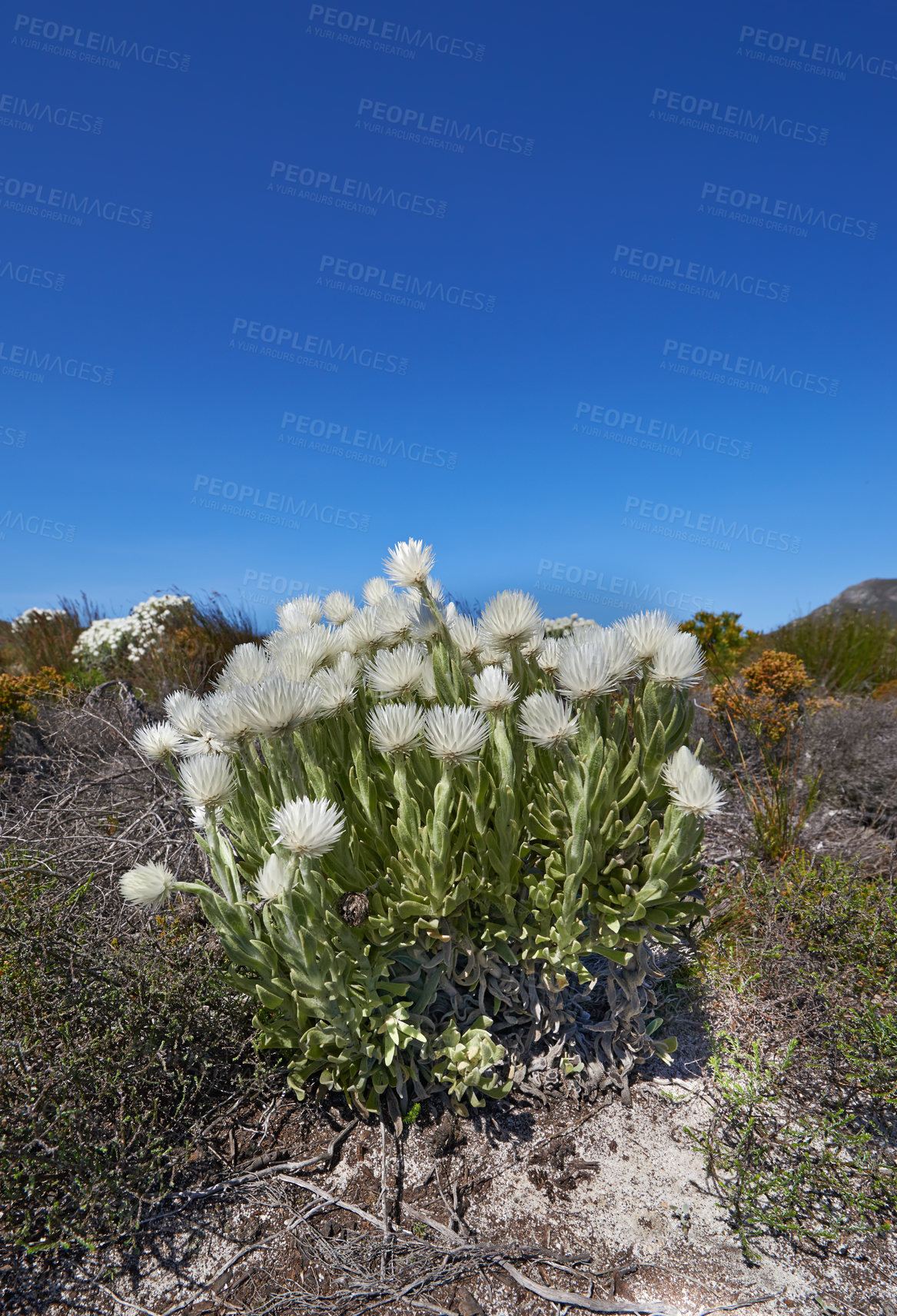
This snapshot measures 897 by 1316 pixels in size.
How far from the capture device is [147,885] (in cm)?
214

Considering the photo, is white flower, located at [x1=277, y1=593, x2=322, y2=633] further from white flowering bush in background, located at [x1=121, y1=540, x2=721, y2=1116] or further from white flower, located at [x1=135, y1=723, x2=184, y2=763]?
white flower, located at [x1=135, y1=723, x2=184, y2=763]

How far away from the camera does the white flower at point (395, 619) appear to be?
2.63 meters

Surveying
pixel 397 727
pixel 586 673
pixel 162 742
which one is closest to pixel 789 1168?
pixel 586 673

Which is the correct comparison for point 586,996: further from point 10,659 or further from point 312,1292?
point 10,659

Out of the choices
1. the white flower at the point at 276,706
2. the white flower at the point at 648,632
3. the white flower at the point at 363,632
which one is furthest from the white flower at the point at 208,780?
the white flower at the point at 648,632

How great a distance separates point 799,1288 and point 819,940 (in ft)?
5.31

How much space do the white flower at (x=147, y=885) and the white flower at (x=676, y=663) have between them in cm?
170

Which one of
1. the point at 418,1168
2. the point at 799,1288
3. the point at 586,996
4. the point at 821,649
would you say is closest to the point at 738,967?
the point at 586,996

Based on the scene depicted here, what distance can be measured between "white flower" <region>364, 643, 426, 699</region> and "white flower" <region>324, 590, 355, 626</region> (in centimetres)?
71

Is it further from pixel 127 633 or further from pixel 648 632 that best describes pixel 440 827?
pixel 127 633

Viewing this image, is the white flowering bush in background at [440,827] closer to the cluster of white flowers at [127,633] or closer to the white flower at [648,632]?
the white flower at [648,632]

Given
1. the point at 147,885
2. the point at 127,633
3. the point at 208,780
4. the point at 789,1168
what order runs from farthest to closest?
the point at 127,633 → the point at 789,1168 → the point at 208,780 → the point at 147,885

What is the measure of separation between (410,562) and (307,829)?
1.09m

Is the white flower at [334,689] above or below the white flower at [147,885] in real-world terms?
above
